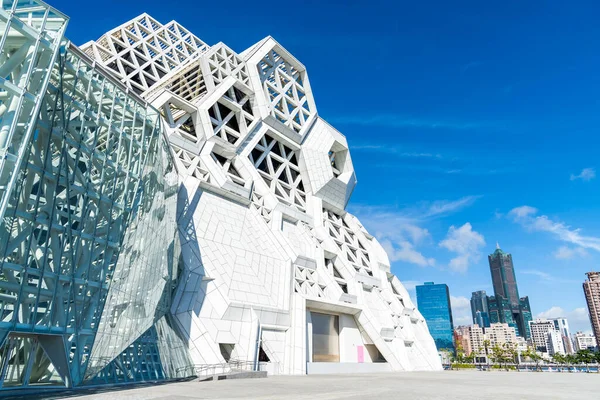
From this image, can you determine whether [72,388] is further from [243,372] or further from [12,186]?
[243,372]

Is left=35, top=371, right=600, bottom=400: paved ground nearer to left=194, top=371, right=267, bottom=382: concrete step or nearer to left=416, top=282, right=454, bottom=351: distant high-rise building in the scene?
left=194, top=371, right=267, bottom=382: concrete step

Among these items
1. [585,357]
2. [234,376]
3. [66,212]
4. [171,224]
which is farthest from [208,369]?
[585,357]

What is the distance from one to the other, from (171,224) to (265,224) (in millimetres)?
9726

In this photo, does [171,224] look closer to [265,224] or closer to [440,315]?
[265,224]

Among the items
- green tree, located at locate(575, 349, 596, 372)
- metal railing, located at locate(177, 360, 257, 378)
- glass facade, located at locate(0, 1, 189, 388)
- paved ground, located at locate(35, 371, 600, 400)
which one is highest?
glass facade, located at locate(0, 1, 189, 388)

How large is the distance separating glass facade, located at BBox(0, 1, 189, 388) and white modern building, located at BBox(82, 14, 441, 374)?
6850mm

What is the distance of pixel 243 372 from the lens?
1958 cm

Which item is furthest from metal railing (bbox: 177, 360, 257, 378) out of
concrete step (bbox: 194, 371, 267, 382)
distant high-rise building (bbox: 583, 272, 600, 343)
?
distant high-rise building (bbox: 583, 272, 600, 343)

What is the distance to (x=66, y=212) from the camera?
39.8ft

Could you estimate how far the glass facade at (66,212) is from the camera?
10414 mm

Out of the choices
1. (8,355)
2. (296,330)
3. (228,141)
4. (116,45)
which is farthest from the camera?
(116,45)

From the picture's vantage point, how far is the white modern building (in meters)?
23.5

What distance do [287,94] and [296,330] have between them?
2752cm

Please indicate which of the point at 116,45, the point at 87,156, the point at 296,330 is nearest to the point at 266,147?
the point at 296,330
